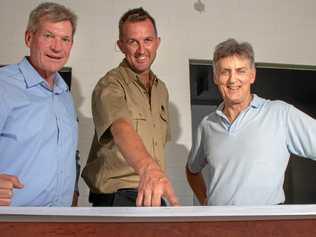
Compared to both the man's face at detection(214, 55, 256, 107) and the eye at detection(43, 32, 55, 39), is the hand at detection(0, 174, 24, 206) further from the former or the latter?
the man's face at detection(214, 55, 256, 107)

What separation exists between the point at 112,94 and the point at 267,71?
195 cm

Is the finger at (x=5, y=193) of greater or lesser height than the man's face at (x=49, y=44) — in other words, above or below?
below

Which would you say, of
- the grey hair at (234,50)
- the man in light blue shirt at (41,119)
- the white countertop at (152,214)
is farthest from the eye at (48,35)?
the white countertop at (152,214)

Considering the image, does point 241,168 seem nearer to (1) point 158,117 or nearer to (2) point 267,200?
(2) point 267,200

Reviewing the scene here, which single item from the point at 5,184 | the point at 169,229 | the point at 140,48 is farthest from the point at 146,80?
the point at 169,229

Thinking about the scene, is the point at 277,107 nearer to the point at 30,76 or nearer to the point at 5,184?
the point at 30,76

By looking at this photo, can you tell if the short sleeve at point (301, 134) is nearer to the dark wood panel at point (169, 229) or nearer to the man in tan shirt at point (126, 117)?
the man in tan shirt at point (126, 117)

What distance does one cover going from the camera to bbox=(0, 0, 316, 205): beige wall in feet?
7.50

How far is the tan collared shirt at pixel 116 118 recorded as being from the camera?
47.8 inches

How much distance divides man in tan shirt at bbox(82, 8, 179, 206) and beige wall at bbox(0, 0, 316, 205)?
0.75 m

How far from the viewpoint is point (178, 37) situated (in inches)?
97.0

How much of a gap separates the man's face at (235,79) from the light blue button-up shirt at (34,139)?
0.59m

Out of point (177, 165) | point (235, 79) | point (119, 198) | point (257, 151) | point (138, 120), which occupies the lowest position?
point (177, 165)

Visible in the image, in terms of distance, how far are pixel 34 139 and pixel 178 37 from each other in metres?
1.50
